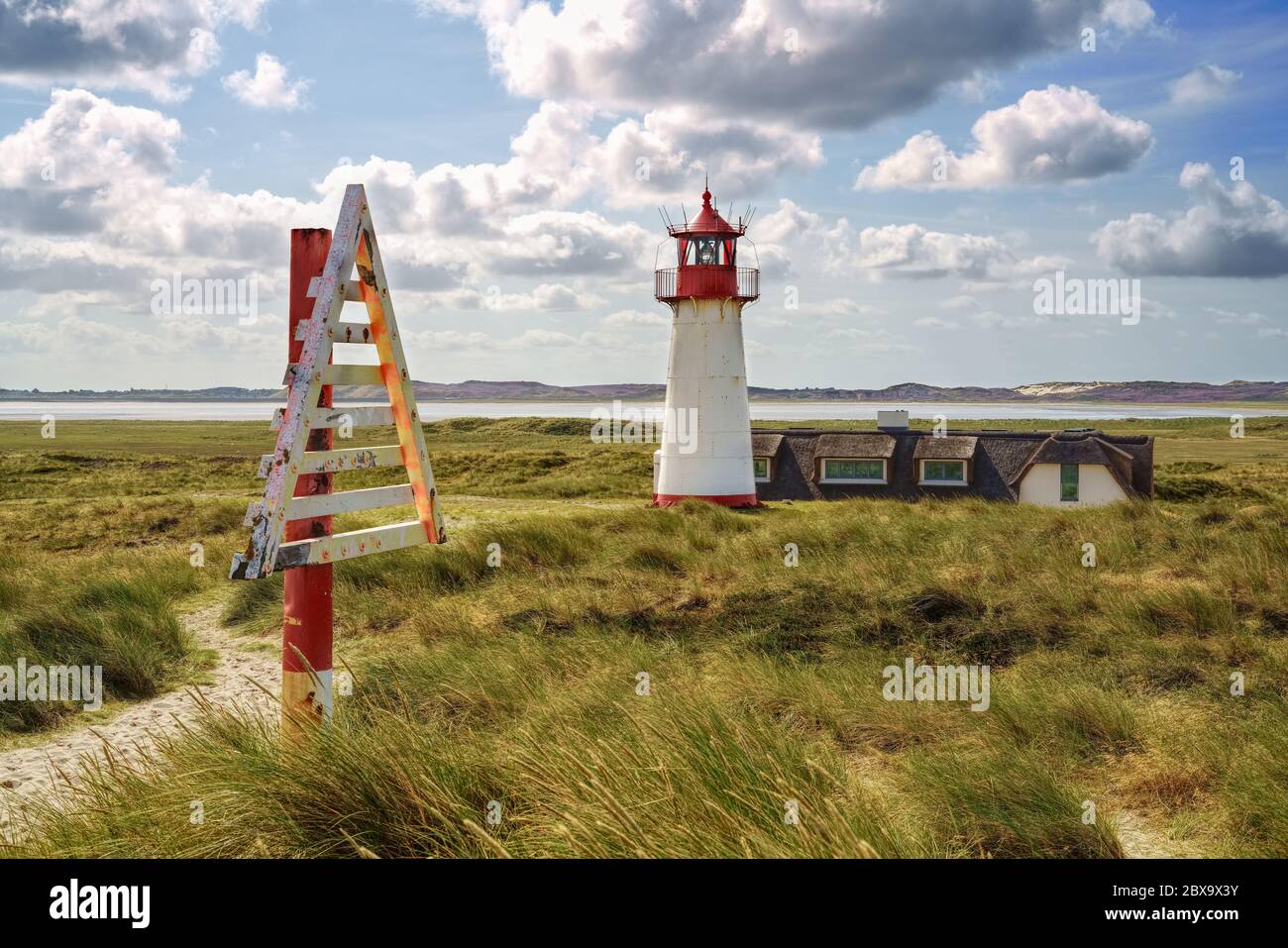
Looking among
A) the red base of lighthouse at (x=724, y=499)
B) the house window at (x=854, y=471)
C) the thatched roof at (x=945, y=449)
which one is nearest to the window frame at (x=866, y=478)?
the house window at (x=854, y=471)

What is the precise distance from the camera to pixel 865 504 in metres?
23.6

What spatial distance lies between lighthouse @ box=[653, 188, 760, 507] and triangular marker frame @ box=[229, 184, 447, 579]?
20.6 metres

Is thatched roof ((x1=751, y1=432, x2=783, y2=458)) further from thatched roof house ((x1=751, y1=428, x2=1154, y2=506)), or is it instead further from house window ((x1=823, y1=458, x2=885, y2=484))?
house window ((x1=823, y1=458, x2=885, y2=484))

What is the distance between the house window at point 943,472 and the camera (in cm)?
3553

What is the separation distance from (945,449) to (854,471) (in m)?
3.32

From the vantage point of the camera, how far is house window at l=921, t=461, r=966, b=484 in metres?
35.5

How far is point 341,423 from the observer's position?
5449 mm

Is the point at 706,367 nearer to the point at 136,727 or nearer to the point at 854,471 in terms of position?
the point at 854,471

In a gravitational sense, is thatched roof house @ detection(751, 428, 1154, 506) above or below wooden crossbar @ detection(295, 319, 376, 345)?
below

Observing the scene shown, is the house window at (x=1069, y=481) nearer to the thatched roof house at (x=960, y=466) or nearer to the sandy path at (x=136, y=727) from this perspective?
the thatched roof house at (x=960, y=466)

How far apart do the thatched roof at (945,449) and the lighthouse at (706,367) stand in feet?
36.6

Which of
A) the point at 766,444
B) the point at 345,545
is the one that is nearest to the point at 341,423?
the point at 345,545

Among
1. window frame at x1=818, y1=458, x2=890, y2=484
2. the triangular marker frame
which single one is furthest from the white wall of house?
the triangular marker frame
